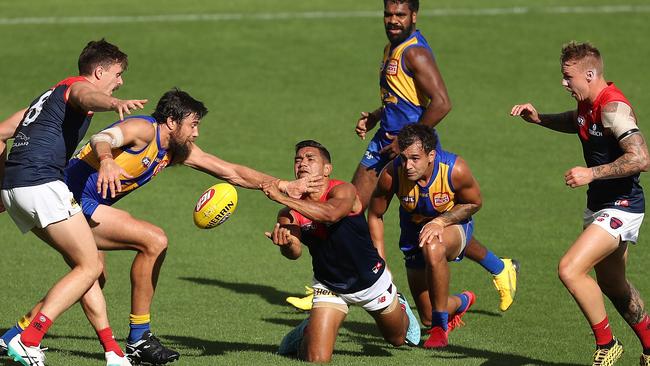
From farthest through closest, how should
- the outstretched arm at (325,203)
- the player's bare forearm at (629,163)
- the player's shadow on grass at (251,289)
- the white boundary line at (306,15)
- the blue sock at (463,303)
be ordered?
the white boundary line at (306,15), the player's shadow on grass at (251,289), the blue sock at (463,303), the outstretched arm at (325,203), the player's bare forearm at (629,163)

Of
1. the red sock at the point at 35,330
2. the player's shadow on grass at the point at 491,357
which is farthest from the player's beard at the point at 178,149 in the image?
the player's shadow on grass at the point at 491,357

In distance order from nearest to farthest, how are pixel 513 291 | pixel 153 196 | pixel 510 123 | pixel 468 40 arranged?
pixel 513 291, pixel 153 196, pixel 510 123, pixel 468 40

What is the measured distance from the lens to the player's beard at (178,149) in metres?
10.2

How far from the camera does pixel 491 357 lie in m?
10.6

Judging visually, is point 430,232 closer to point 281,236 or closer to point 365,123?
point 281,236

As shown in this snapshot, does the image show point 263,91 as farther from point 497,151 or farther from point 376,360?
point 376,360

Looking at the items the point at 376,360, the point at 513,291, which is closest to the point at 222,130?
the point at 513,291

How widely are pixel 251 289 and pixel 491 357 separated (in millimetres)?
3869

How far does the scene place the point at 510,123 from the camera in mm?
21844

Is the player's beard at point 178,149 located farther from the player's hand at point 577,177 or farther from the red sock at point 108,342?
the player's hand at point 577,177

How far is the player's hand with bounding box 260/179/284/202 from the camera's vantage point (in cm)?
984

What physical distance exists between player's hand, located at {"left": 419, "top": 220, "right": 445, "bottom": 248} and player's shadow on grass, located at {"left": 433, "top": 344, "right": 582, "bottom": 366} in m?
1.06

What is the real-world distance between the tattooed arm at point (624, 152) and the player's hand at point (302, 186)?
2.21 m

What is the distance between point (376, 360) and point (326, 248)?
1.09m
